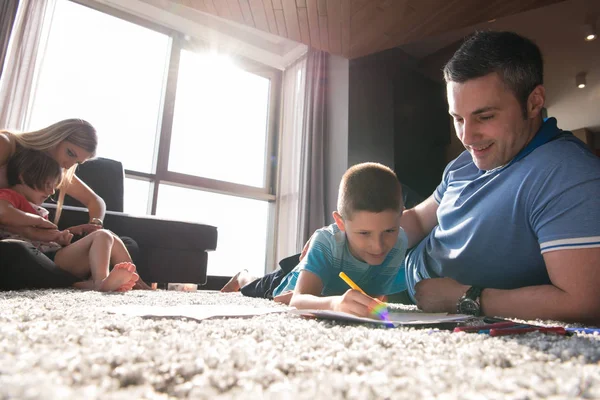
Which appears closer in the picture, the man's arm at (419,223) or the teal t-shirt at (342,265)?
the teal t-shirt at (342,265)

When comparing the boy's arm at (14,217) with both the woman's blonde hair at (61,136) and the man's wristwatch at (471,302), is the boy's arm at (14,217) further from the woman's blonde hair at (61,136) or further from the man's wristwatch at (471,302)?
the man's wristwatch at (471,302)

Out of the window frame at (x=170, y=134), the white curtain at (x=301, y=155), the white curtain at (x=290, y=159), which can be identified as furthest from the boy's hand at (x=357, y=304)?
A: the window frame at (x=170, y=134)

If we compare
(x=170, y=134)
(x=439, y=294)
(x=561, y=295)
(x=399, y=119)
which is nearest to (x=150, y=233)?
(x=170, y=134)

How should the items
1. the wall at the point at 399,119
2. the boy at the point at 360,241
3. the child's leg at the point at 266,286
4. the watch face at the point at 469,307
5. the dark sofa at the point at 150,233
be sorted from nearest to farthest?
1. the watch face at the point at 469,307
2. the boy at the point at 360,241
3. the child's leg at the point at 266,286
4. the dark sofa at the point at 150,233
5. the wall at the point at 399,119

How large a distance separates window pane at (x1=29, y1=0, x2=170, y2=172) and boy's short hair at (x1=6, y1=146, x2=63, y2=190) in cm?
157

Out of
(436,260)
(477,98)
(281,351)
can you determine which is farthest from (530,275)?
(281,351)

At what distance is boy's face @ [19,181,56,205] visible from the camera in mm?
1570

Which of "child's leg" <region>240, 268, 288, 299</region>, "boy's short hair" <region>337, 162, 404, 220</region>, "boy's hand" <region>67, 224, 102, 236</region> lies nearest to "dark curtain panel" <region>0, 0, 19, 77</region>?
"boy's hand" <region>67, 224, 102, 236</region>

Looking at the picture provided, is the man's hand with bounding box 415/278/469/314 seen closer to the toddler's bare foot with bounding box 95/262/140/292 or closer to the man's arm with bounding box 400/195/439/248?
the man's arm with bounding box 400/195/439/248

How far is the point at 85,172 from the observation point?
2.42m

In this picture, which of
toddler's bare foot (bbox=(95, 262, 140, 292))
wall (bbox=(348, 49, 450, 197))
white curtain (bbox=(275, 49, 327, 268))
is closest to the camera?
toddler's bare foot (bbox=(95, 262, 140, 292))

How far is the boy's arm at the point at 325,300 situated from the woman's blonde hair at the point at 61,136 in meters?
1.37

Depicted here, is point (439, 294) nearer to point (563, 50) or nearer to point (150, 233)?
point (150, 233)

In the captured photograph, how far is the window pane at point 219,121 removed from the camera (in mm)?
3816
